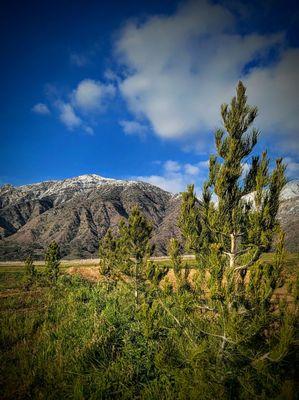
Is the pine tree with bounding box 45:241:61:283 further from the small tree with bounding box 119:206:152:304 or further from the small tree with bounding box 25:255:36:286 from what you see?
the small tree with bounding box 119:206:152:304

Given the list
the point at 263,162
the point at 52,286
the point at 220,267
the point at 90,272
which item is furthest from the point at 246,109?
the point at 90,272

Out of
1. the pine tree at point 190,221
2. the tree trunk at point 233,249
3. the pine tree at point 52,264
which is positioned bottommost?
the pine tree at point 52,264

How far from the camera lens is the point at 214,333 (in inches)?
285

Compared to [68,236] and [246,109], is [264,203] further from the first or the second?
[68,236]

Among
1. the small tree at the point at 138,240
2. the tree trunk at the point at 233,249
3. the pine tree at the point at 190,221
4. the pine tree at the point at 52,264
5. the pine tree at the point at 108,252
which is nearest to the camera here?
the tree trunk at the point at 233,249

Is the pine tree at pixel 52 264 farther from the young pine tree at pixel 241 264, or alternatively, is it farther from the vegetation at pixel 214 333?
the young pine tree at pixel 241 264

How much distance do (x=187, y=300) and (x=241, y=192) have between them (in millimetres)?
3760

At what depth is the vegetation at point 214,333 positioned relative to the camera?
600cm

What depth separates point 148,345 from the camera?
9.73 meters

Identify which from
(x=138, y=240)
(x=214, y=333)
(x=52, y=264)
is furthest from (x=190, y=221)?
(x=52, y=264)

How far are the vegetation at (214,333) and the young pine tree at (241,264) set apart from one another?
0.03 meters

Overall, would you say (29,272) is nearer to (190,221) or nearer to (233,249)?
(190,221)

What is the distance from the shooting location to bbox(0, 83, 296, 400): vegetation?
5996 mm

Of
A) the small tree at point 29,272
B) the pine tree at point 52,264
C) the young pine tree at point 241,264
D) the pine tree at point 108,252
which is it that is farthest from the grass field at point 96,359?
the small tree at point 29,272
